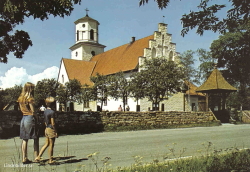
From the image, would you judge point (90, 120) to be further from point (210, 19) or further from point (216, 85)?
point (216, 85)

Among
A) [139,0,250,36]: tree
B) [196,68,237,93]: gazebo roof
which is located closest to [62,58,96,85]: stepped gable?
[196,68,237,93]: gazebo roof

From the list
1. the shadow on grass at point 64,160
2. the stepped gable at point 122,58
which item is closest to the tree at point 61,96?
the stepped gable at point 122,58

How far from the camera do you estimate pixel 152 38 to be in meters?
A: 42.0

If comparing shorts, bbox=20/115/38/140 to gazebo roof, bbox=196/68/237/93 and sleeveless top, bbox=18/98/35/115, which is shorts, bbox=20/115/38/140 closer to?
sleeveless top, bbox=18/98/35/115

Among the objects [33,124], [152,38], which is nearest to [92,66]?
[152,38]

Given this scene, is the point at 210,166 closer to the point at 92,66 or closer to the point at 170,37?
the point at 170,37

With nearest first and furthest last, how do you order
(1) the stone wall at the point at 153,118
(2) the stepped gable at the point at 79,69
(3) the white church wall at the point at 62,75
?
(1) the stone wall at the point at 153,118
(2) the stepped gable at the point at 79,69
(3) the white church wall at the point at 62,75

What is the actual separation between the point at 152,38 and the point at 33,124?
36950 millimetres

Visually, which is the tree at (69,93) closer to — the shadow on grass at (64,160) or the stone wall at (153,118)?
the stone wall at (153,118)

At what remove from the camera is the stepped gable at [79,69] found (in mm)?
50094

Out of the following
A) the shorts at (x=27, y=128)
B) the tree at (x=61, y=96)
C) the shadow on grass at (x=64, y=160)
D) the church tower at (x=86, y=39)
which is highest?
the church tower at (x=86, y=39)

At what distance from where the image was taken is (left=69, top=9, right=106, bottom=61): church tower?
59.3 meters

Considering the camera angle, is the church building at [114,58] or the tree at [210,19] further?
the church building at [114,58]

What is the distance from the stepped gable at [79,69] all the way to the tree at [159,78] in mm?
24638
